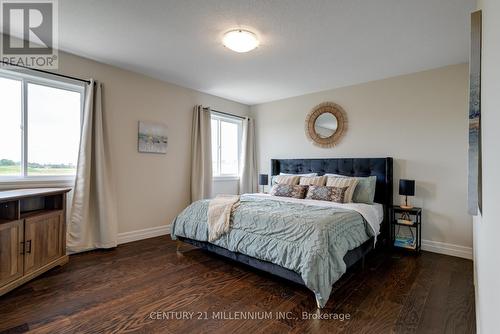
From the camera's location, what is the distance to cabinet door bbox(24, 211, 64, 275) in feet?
8.13

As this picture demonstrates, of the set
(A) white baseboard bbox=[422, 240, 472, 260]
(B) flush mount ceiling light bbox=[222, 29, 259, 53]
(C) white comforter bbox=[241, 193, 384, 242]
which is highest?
(B) flush mount ceiling light bbox=[222, 29, 259, 53]

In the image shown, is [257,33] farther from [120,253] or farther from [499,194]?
[120,253]

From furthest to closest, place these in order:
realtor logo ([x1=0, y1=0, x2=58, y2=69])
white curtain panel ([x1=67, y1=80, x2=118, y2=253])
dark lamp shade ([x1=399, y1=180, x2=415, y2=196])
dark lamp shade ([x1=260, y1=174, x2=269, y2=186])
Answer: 1. dark lamp shade ([x1=260, y1=174, x2=269, y2=186])
2. dark lamp shade ([x1=399, y1=180, x2=415, y2=196])
3. white curtain panel ([x1=67, y1=80, x2=118, y2=253])
4. realtor logo ([x1=0, y1=0, x2=58, y2=69])

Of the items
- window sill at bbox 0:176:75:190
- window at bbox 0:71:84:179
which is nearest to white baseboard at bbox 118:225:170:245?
window sill at bbox 0:176:75:190

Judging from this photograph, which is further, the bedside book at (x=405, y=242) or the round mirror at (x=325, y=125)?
the round mirror at (x=325, y=125)

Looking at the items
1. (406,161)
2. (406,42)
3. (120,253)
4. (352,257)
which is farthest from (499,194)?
(120,253)

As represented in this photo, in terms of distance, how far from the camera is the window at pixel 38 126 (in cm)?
287

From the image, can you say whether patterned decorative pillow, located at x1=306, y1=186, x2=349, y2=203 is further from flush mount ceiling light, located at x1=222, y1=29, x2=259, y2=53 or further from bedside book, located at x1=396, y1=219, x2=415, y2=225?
flush mount ceiling light, located at x1=222, y1=29, x2=259, y2=53

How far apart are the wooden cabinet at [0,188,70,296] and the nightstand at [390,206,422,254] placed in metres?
→ 4.31

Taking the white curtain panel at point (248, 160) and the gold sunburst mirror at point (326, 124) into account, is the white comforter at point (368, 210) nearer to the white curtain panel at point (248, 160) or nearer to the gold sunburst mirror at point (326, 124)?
the gold sunburst mirror at point (326, 124)

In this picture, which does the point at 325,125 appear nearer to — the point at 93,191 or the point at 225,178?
the point at 225,178

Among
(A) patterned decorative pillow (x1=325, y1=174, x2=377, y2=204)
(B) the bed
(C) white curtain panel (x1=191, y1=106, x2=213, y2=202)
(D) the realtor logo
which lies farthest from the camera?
(C) white curtain panel (x1=191, y1=106, x2=213, y2=202)

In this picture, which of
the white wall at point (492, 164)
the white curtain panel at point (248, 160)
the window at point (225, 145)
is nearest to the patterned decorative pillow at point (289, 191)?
the white curtain panel at point (248, 160)

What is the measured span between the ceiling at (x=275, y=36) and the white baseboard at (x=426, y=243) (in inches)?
96.8
